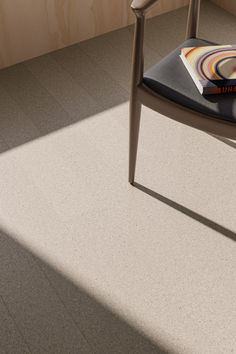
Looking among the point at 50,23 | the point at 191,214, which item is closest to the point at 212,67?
the point at 191,214

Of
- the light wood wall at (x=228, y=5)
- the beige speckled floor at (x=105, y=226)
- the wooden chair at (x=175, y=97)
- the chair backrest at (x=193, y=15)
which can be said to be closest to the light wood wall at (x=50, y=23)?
the beige speckled floor at (x=105, y=226)

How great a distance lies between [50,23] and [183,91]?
4.01ft

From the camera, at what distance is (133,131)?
1.86m

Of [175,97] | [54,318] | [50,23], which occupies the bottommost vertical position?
[54,318]

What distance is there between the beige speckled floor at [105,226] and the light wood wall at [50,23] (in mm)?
150

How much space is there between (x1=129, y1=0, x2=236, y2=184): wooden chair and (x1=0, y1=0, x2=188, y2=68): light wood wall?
39.7 inches

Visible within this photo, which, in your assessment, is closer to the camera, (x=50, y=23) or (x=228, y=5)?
(x=50, y=23)

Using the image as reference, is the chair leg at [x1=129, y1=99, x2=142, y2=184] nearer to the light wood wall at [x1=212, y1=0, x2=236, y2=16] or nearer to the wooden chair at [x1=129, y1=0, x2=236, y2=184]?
the wooden chair at [x1=129, y1=0, x2=236, y2=184]

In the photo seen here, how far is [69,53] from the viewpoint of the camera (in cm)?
268

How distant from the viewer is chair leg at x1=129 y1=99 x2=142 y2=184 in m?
1.78

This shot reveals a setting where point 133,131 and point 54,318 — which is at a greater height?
point 133,131

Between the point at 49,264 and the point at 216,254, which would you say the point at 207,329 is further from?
the point at 49,264

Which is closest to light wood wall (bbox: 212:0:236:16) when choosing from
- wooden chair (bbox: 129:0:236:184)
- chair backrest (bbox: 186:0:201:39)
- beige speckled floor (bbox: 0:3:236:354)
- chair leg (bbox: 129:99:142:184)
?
beige speckled floor (bbox: 0:3:236:354)

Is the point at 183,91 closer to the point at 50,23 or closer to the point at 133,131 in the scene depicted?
the point at 133,131
